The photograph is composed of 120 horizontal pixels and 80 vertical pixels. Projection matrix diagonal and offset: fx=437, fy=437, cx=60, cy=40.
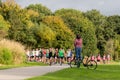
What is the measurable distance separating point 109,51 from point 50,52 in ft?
176

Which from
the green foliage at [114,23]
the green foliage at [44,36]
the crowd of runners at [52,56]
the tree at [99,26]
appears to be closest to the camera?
the crowd of runners at [52,56]

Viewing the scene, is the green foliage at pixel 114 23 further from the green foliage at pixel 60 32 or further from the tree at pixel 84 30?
the green foliage at pixel 60 32

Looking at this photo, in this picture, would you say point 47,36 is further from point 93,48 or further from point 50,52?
point 50,52

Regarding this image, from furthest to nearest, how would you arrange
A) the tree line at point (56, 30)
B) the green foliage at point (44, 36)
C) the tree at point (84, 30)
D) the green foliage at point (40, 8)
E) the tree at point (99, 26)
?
the green foliage at point (40, 8) < the tree at point (99, 26) < the tree at point (84, 30) < the green foliage at point (44, 36) < the tree line at point (56, 30)

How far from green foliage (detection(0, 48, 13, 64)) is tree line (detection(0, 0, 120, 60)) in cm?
2344

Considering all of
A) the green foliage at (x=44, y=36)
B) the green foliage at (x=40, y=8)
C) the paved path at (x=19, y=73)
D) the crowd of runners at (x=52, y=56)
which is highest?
the green foliage at (x=40, y=8)

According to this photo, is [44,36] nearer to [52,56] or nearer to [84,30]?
[84,30]

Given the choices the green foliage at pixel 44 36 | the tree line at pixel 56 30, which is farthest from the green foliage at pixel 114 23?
the green foliage at pixel 44 36

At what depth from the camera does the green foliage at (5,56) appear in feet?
126

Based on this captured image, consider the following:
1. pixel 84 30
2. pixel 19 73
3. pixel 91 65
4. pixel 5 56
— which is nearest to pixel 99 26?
pixel 84 30

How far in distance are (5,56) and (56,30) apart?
5638 cm

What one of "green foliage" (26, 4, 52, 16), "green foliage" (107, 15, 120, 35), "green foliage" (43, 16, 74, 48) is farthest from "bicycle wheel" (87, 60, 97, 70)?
"green foliage" (26, 4, 52, 16)

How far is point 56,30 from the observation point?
310 feet

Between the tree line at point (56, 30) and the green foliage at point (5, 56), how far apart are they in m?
23.4
